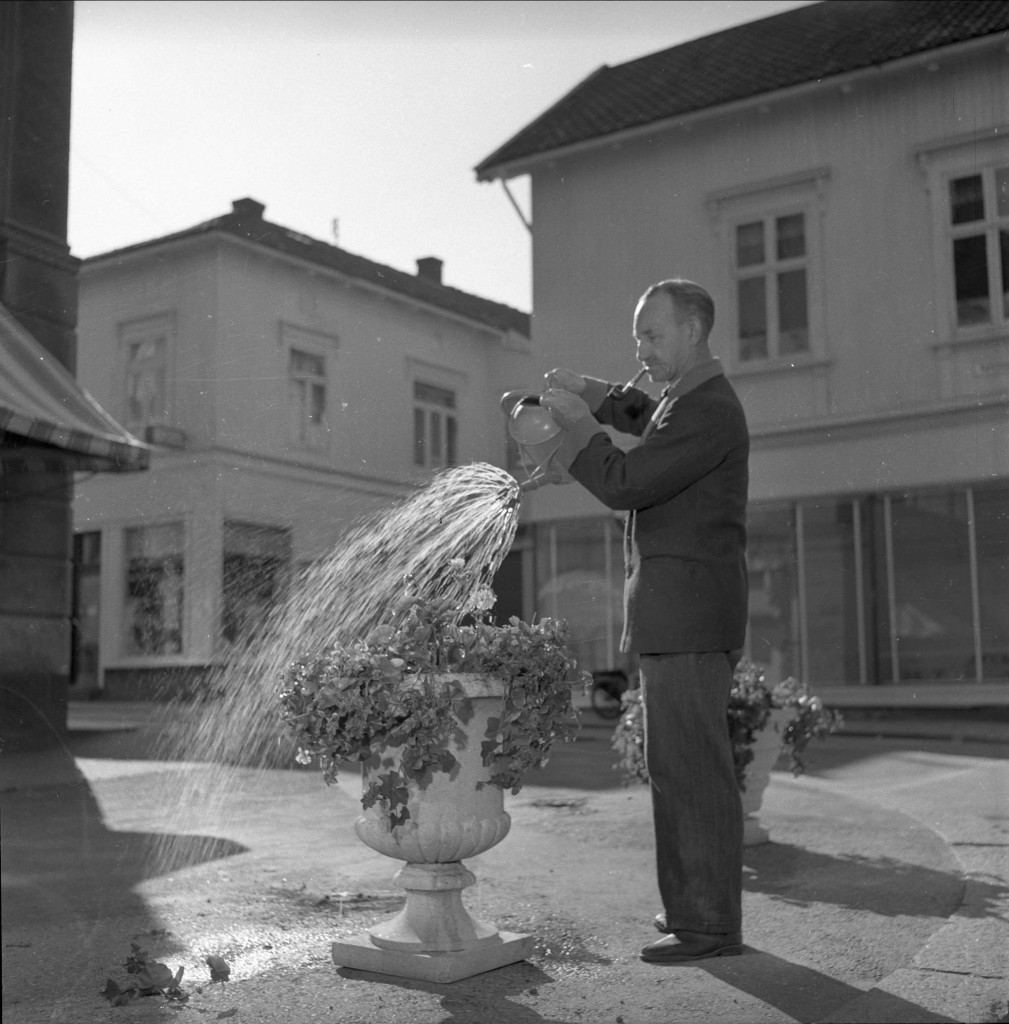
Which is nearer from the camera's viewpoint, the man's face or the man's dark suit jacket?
the man's dark suit jacket

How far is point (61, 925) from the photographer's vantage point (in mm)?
3064

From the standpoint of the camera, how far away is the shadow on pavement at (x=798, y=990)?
2184 millimetres

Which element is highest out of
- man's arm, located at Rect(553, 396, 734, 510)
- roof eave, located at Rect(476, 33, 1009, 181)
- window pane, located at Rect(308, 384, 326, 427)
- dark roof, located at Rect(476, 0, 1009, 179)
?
dark roof, located at Rect(476, 0, 1009, 179)

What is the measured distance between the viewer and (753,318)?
361 cm

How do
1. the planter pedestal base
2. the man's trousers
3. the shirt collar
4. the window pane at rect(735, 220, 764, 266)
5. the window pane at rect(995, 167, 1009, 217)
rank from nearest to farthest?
the man's trousers
the shirt collar
the window pane at rect(995, 167, 1009, 217)
the window pane at rect(735, 220, 764, 266)
the planter pedestal base

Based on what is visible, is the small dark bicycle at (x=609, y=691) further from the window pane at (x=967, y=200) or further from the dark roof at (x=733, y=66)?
the window pane at (x=967, y=200)

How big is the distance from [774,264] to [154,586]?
6.69ft

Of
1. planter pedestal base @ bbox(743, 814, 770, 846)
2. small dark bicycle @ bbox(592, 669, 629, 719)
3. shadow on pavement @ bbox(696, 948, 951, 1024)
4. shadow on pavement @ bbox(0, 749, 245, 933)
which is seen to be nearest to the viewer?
shadow on pavement @ bbox(696, 948, 951, 1024)

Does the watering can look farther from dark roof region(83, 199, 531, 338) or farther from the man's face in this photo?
dark roof region(83, 199, 531, 338)

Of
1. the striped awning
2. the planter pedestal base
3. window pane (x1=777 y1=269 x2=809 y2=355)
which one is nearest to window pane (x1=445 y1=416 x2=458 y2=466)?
the striped awning

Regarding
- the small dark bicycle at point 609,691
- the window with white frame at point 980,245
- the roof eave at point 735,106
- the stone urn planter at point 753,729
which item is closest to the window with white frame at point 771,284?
the roof eave at point 735,106

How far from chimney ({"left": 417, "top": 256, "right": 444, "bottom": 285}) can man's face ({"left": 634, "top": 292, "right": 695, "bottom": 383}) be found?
2.86 feet

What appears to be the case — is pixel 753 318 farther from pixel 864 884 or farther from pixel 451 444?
pixel 864 884

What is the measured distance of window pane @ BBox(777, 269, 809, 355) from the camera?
3.49 m
